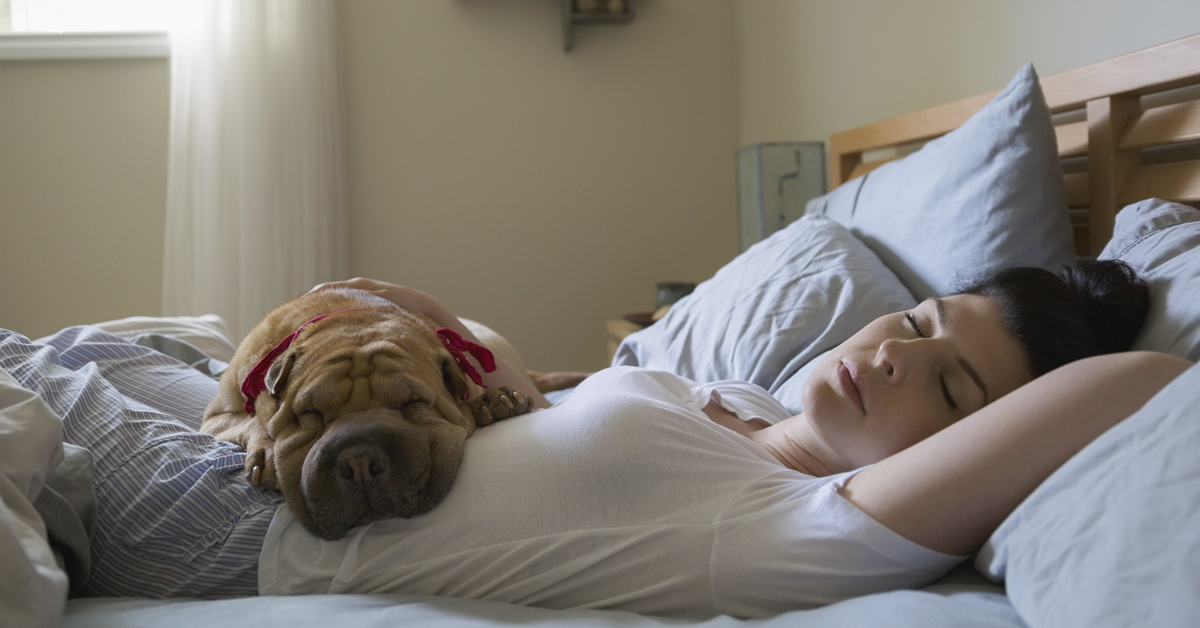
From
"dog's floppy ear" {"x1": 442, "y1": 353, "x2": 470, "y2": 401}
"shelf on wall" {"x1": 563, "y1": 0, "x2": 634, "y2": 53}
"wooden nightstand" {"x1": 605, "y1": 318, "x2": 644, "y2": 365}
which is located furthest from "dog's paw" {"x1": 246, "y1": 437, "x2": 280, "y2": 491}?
"shelf on wall" {"x1": 563, "y1": 0, "x2": 634, "y2": 53}

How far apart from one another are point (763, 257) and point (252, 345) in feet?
3.31

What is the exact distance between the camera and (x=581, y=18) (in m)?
3.27

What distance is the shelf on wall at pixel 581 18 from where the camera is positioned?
3.27 m

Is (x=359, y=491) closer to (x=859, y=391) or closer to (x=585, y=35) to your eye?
(x=859, y=391)

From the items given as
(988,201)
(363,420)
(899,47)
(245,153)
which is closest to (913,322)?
(988,201)

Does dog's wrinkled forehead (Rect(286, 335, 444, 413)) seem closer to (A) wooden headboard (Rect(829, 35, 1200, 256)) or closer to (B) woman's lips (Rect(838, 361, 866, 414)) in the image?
(B) woman's lips (Rect(838, 361, 866, 414))

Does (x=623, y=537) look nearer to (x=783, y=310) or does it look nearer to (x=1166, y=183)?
(x=783, y=310)

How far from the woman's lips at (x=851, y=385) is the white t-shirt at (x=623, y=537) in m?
0.12

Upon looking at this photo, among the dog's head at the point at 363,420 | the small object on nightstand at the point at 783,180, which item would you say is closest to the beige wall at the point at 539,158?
the small object on nightstand at the point at 783,180

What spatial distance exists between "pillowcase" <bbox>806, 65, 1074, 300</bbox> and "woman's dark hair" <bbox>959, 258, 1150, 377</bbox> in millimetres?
290

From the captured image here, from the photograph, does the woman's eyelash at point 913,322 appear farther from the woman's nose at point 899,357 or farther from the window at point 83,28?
the window at point 83,28

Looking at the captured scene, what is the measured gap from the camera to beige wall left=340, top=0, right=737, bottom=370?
11.0ft

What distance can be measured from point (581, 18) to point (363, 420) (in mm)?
2676

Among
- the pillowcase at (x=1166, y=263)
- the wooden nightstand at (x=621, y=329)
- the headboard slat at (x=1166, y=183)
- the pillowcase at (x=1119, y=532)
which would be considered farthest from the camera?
the wooden nightstand at (x=621, y=329)
